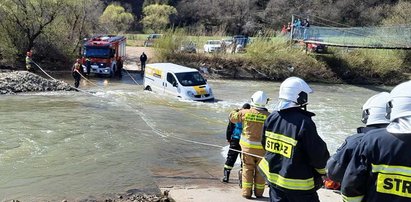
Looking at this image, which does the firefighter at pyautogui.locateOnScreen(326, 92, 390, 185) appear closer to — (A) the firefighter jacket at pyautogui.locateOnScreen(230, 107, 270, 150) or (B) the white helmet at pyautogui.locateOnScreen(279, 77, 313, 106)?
(B) the white helmet at pyautogui.locateOnScreen(279, 77, 313, 106)

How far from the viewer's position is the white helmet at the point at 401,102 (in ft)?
9.66

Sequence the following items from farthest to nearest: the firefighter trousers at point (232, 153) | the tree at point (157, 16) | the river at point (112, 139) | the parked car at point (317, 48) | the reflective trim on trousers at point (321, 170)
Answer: the tree at point (157, 16), the parked car at point (317, 48), the river at point (112, 139), the firefighter trousers at point (232, 153), the reflective trim on trousers at point (321, 170)

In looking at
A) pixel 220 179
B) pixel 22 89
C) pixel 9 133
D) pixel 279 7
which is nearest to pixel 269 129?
pixel 220 179

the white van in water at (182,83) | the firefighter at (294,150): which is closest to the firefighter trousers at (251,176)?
the firefighter at (294,150)

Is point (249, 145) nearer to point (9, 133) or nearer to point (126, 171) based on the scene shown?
point (126, 171)

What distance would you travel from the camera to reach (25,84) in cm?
2361

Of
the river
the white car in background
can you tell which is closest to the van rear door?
the river

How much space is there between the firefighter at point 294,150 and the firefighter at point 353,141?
1.76ft

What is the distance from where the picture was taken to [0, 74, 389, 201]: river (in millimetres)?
9711

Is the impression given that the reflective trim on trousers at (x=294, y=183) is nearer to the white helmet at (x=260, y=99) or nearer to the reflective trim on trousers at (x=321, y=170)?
the reflective trim on trousers at (x=321, y=170)

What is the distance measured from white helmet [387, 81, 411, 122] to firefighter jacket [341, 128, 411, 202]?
14cm

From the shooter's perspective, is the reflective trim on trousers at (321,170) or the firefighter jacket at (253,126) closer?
the reflective trim on trousers at (321,170)

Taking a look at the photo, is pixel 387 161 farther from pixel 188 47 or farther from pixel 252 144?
pixel 188 47

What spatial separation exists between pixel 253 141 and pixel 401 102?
4465mm
